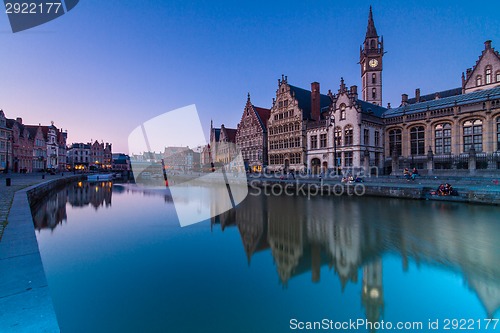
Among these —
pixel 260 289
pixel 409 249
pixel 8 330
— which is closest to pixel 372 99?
pixel 409 249

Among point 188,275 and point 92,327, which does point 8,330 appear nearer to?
point 92,327

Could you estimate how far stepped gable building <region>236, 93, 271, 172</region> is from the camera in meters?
52.8

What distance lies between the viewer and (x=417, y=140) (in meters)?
35.5

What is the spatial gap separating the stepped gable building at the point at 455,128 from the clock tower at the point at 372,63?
18.0 meters

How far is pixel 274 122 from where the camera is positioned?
49281 mm

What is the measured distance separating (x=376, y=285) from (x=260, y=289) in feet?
10.5

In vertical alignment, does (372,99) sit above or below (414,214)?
above

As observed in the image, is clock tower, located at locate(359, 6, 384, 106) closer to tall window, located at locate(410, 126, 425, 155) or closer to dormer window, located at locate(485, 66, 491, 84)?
dormer window, located at locate(485, 66, 491, 84)

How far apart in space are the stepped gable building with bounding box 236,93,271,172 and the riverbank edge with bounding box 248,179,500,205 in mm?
16103

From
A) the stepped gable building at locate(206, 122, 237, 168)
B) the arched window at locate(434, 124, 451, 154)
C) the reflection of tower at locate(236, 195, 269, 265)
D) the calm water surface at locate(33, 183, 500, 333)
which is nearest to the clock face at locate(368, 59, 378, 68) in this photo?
the arched window at locate(434, 124, 451, 154)

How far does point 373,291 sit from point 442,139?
1394 inches

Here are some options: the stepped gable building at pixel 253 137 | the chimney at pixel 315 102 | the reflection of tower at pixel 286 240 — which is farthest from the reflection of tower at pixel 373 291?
the stepped gable building at pixel 253 137

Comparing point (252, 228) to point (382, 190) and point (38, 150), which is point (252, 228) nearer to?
point (382, 190)

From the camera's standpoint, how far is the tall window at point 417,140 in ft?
115
